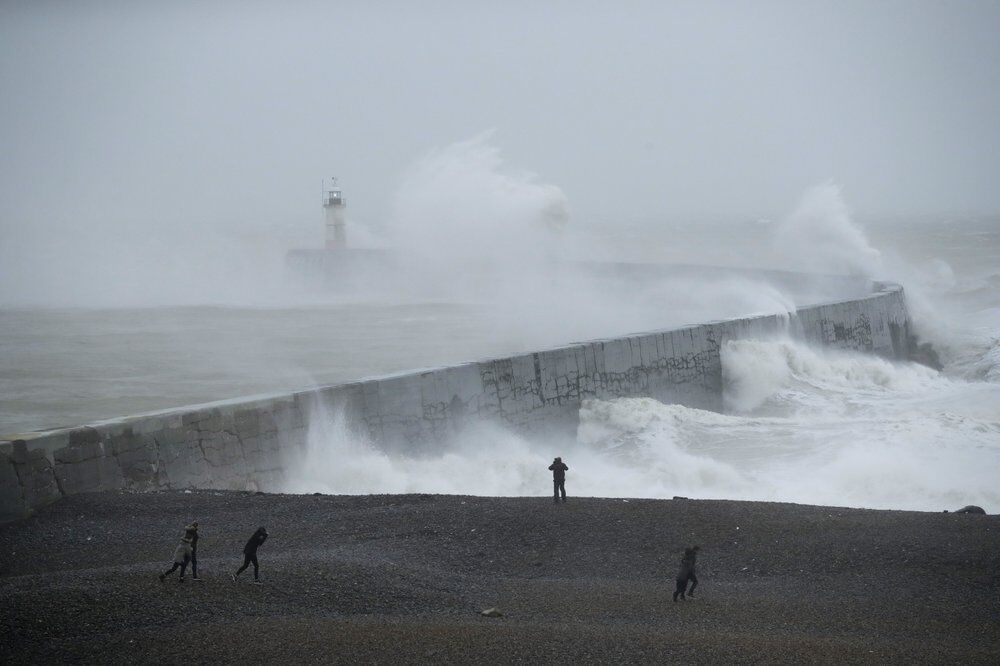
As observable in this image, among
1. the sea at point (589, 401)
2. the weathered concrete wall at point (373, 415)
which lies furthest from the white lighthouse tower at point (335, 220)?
the weathered concrete wall at point (373, 415)

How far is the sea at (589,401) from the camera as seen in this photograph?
10383mm

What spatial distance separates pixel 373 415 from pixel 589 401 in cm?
362

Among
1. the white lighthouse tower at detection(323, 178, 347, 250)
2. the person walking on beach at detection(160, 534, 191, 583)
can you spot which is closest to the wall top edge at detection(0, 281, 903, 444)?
the person walking on beach at detection(160, 534, 191, 583)

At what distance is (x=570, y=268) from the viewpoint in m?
30.1

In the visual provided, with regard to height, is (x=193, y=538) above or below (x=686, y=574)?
above

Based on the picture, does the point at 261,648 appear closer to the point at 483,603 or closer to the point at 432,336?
the point at 483,603

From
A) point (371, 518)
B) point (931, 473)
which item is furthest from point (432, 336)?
point (371, 518)

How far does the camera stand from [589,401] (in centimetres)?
1299

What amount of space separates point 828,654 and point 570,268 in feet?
83.2

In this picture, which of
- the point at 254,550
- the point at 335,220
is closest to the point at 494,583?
the point at 254,550

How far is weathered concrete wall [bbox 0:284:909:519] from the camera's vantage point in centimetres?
780

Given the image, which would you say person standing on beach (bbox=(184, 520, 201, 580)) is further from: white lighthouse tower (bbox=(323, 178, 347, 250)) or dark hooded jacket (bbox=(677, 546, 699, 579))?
white lighthouse tower (bbox=(323, 178, 347, 250))

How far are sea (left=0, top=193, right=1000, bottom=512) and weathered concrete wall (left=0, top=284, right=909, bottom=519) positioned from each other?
10.4 inches

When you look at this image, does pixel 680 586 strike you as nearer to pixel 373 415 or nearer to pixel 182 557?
pixel 182 557
